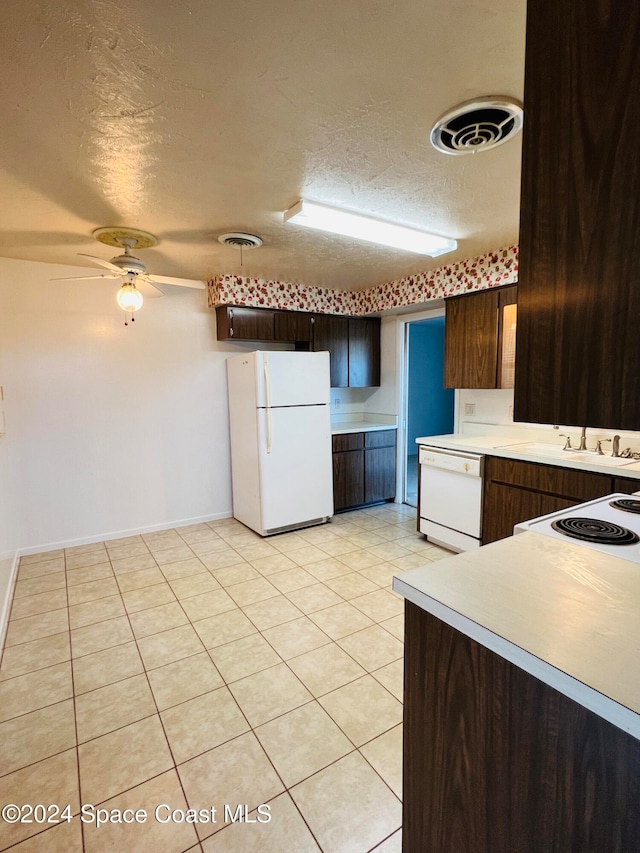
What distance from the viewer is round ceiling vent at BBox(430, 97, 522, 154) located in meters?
1.41

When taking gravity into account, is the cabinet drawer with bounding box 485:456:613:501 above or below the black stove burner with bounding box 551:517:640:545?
below

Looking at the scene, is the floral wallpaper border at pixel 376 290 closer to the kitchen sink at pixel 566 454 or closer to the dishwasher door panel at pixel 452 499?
the kitchen sink at pixel 566 454

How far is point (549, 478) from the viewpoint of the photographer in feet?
8.35

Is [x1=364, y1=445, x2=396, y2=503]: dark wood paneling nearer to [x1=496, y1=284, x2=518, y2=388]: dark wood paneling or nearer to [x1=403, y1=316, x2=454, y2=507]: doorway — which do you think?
[x1=496, y1=284, x2=518, y2=388]: dark wood paneling

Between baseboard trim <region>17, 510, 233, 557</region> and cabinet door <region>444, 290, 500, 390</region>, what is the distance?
2695mm

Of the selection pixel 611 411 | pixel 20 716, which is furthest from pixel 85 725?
pixel 611 411

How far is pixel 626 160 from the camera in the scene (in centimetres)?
66

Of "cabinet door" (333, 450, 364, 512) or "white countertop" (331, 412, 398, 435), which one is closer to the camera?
"cabinet door" (333, 450, 364, 512)

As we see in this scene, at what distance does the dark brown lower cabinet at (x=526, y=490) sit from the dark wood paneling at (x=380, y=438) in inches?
63.6

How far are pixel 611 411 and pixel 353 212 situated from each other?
6.39 ft

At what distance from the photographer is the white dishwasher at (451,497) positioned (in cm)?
303

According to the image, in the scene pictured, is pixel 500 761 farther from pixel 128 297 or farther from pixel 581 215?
pixel 128 297

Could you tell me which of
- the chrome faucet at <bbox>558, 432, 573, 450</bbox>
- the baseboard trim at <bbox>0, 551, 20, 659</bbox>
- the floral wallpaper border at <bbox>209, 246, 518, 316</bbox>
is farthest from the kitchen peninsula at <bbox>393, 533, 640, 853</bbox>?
the floral wallpaper border at <bbox>209, 246, 518, 316</bbox>

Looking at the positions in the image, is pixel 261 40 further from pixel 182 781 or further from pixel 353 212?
pixel 182 781
